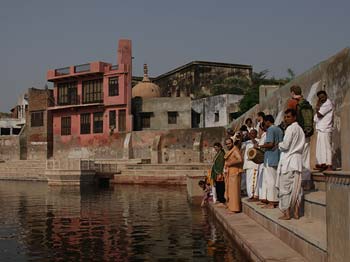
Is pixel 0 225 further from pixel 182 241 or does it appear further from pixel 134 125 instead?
pixel 134 125

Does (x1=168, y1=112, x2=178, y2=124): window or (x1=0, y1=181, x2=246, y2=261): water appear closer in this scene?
(x1=0, y1=181, x2=246, y2=261): water

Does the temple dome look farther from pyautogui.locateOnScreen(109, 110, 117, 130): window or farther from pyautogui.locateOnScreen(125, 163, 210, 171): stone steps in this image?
pyautogui.locateOnScreen(125, 163, 210, 171): stone steps

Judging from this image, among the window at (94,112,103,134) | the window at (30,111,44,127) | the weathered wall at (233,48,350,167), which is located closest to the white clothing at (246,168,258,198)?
the weathered wall at (233,48,350,167)

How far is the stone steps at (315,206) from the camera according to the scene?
244 inches

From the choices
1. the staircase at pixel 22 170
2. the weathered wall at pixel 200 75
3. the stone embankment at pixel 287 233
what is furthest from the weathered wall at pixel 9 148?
the stone embankment at pixel 287 233

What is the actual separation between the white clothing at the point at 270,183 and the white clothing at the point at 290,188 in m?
1.60

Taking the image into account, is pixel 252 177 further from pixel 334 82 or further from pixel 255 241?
pixel 255 241

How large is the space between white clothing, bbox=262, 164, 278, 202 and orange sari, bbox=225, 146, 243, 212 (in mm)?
1502

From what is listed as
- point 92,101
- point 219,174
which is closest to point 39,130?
point 92,101

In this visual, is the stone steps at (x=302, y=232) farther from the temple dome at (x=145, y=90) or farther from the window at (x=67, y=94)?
the window at (x=67, y=94)

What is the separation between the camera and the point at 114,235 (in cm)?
957

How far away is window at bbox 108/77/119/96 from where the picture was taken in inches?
1582

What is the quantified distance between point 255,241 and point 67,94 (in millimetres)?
38145

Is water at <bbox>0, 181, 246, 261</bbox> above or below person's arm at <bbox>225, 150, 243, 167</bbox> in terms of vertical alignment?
below
